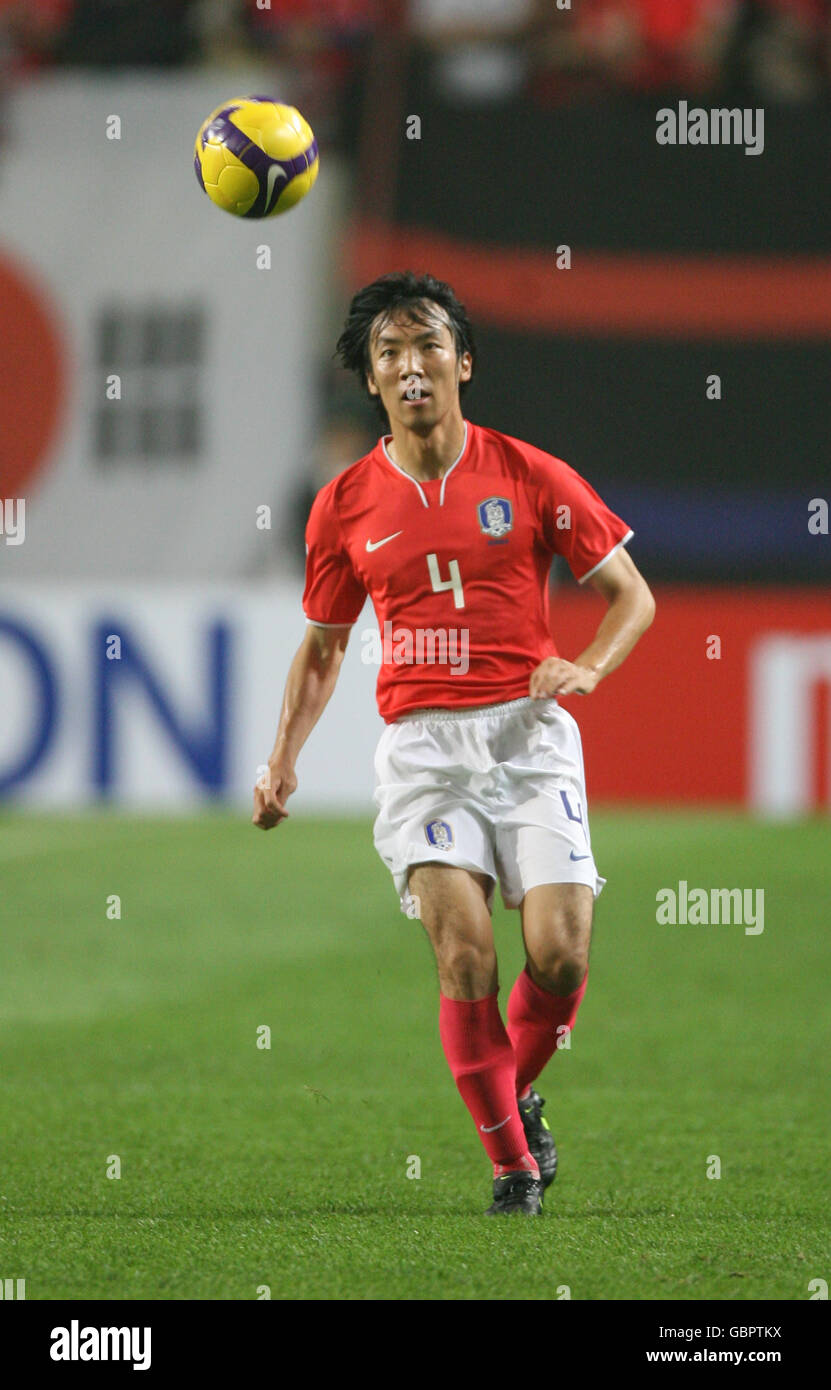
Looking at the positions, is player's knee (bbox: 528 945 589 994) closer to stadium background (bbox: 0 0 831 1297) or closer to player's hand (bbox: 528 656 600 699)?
player's hand (bbox: 528 656 600 699)

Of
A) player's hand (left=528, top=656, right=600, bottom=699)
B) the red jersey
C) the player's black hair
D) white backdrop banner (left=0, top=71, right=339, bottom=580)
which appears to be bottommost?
player's hand (left=528, top=656, right=600, bottom=699)

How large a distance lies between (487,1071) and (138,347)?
1588 cm

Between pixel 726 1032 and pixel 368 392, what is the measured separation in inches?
126

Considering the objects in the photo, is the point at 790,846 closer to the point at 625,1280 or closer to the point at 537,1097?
the point at 537,1097

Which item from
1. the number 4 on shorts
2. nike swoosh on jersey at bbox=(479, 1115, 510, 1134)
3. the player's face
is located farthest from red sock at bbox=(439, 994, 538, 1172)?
the player's face

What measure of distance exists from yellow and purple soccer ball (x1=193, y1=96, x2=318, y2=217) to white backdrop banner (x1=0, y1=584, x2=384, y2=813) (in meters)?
7.51

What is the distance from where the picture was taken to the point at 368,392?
519cm

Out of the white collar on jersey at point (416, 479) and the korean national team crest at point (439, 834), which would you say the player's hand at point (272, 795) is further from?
the white collar on jersey at point (416, 479)

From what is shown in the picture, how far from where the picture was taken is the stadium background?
12.0 metres

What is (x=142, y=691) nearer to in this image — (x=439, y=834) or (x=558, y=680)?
(x=439, y=834)

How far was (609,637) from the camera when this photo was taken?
4.87 meters

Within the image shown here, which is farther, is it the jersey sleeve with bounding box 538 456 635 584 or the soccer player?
the jersey sleeve with bounding box 538 456 635 584

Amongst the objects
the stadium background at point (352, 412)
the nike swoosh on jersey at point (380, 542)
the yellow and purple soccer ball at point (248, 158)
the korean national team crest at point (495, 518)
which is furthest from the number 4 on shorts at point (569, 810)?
the yellow and purple soccer ball at point (248, 158)
